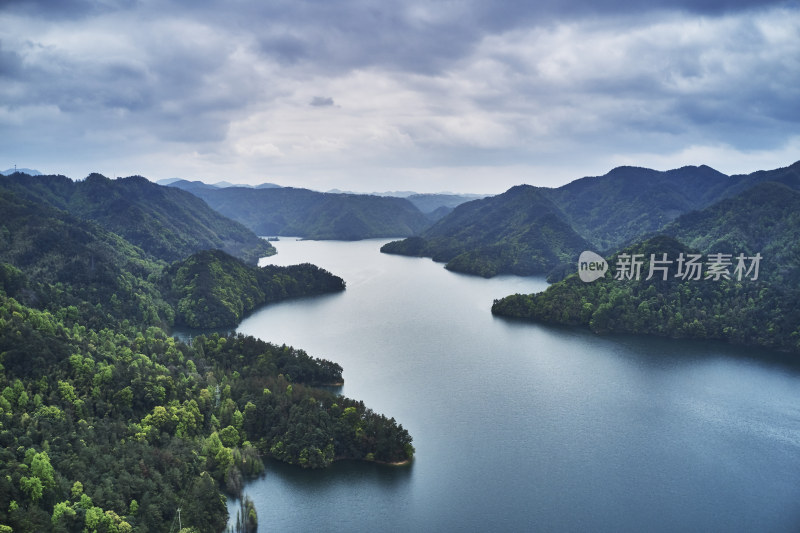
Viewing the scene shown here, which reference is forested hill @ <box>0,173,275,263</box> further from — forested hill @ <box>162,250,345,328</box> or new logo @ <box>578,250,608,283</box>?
new logo @ <box>578,250,608,283</box>

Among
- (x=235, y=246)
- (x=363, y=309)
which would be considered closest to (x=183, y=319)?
(x=363, y=309)

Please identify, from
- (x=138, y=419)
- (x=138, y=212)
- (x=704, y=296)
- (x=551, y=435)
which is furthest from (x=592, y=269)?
(x=138, y=212)

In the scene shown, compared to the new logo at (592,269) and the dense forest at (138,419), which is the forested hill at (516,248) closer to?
the new logo at (592,269)

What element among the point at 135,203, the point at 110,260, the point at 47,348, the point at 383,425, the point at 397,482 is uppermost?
→ the point at 135,203

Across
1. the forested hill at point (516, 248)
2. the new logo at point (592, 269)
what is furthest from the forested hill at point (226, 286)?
the new logo at point (592, 269)

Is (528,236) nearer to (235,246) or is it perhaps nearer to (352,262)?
(352,262)

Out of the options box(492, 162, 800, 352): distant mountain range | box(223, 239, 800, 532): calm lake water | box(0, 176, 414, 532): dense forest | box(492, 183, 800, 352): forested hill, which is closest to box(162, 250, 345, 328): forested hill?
box(223, 239, 800, 532): calm lake water
